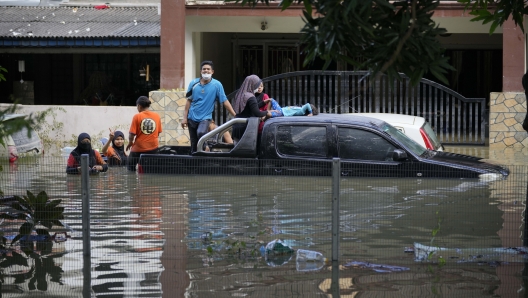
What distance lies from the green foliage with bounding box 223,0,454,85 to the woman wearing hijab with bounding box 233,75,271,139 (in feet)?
21.3

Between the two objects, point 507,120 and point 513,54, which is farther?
point 507,120

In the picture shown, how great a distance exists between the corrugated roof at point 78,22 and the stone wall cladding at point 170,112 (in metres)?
2.13

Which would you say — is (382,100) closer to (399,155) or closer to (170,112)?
(170,112)

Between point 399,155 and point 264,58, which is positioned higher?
point 264,58

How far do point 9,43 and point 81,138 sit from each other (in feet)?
34.9

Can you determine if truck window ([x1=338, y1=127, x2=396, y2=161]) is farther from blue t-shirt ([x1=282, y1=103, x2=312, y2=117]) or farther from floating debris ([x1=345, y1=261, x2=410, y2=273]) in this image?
floating debris ([x1=345, y1=261, x2=410, y2=273])

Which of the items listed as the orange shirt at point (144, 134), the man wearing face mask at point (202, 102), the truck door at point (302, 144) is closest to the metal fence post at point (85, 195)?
the truck door at point (302, 144)

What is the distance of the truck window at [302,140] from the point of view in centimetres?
1174

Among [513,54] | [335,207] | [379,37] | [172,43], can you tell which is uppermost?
[172,43]

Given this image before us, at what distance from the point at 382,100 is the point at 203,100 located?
6.74m

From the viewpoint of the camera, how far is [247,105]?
13320 millimetres

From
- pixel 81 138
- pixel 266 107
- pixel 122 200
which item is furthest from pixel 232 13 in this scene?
pixel 122 200

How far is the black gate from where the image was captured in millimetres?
19516

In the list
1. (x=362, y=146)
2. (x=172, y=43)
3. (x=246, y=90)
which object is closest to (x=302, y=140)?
(x=362, y=146)
